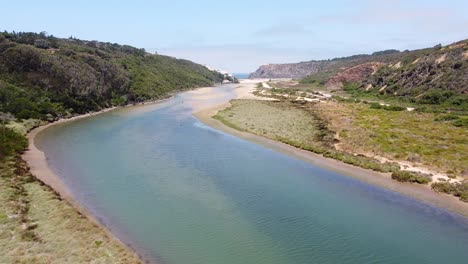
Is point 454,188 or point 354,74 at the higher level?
point 454,188

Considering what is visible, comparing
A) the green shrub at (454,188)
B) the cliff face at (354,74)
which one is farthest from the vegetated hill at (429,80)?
the green shrub at (454,188)

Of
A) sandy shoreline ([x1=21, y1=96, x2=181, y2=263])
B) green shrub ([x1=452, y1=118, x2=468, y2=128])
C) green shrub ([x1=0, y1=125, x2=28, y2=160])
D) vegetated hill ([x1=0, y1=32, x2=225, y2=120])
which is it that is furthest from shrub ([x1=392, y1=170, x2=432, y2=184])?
vegetated hill ([x1=0, y1=32, x2=225, y2=120])

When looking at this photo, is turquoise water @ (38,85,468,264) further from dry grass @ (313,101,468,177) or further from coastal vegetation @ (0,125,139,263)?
dry grass @ (313,101,468,177)

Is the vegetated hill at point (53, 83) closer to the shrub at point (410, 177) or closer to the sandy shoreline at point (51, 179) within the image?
the sandy shoreline at point (51, 179)

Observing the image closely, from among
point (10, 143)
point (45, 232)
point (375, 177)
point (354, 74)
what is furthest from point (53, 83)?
point (354, 74)

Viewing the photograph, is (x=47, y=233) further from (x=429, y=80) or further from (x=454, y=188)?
(x=429, y=80)

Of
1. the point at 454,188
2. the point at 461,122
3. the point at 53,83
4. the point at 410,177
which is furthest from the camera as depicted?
the point at 53,83
